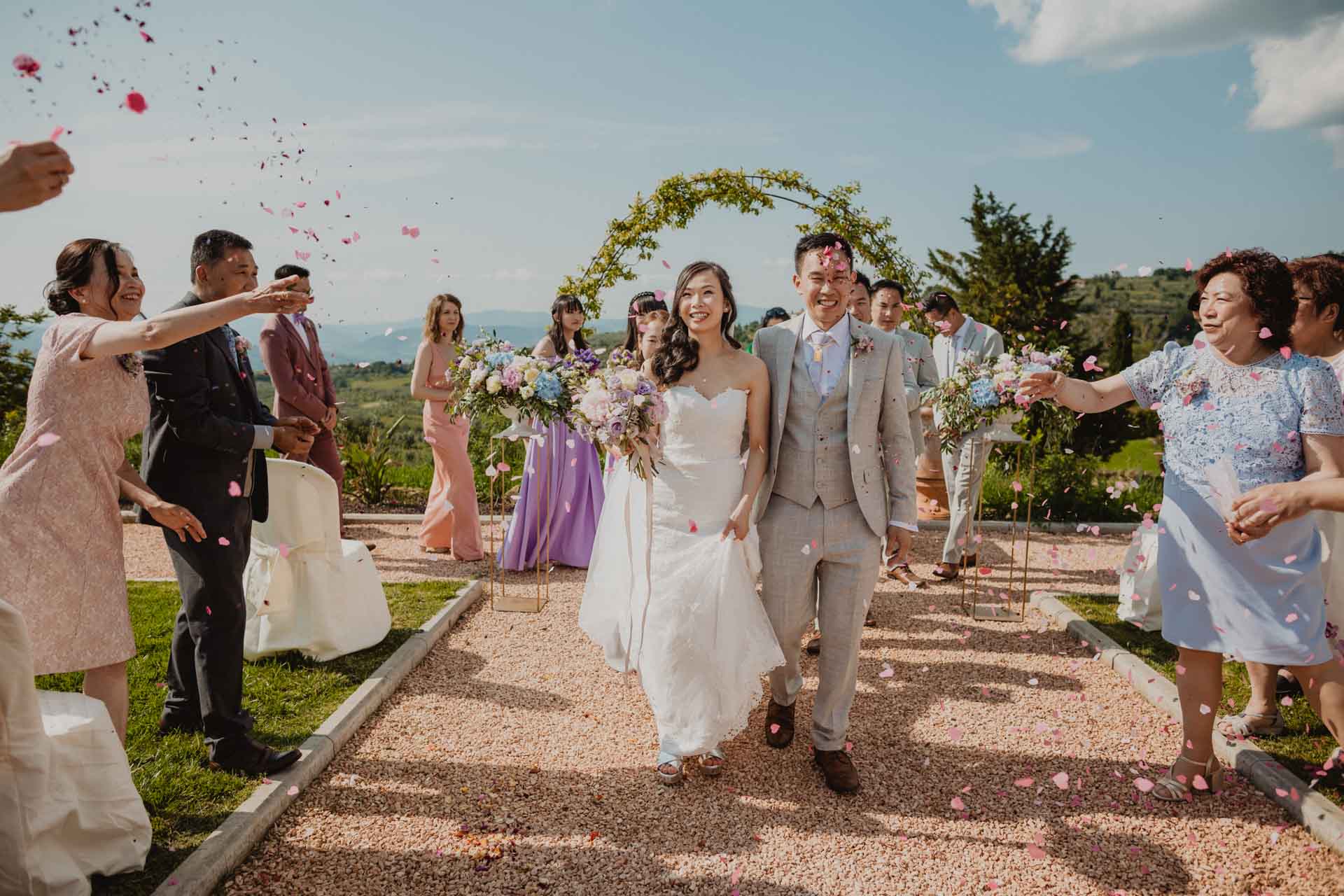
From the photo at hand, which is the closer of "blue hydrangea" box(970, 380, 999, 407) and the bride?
the bride

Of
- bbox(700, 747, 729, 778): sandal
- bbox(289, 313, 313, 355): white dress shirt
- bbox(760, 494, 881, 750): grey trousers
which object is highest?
bbox(289, 313, 313, 355): white dress shirt

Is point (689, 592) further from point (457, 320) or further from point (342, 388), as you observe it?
point (342, 388)

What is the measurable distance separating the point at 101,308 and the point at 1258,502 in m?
4.63

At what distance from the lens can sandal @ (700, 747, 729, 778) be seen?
4051 millimetres

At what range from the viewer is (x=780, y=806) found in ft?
12.6

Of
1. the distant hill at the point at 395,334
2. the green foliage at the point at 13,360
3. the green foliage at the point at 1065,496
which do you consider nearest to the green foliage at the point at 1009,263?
the green foliage at the point at 1065,496

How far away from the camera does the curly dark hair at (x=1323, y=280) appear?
409cm

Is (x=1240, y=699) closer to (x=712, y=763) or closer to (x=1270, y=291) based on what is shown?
(x=1270, y=291)

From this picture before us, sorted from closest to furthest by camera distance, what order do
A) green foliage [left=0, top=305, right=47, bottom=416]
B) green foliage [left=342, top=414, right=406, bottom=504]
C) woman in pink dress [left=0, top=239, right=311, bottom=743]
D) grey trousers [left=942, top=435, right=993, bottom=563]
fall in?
woman in pink dress [left=0, top=239, right=311, bottom=743]
grey trousers [left=942, top=435, right=993, bottom=563]
green foliage [left=342, top=414, right=406, bottom=504]
green foliage [left=0, top=305, right=47, bottom=416]

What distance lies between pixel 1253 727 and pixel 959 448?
11.0ft

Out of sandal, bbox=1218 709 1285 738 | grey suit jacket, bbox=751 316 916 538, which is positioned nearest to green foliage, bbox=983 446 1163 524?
sandal, bbox=1218 709 1285 738

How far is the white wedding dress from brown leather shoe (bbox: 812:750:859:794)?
445mm

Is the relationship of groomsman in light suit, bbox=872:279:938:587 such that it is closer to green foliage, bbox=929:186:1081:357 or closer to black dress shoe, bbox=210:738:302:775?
black dress shoe, bbox=210:738:302:775

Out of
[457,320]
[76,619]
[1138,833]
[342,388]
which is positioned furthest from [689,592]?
Result: [342,388]
